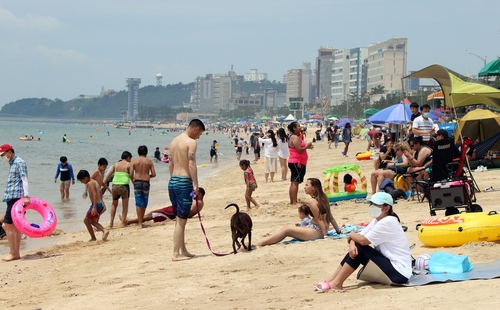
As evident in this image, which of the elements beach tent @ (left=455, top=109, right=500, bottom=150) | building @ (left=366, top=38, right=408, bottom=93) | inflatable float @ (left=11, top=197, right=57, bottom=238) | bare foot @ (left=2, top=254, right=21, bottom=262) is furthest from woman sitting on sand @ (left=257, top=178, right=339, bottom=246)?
building @ (left=366, top=38, right=408, bottom=93)

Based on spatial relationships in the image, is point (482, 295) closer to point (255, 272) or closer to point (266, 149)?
point (255, 272)

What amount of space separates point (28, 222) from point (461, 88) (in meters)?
6.97

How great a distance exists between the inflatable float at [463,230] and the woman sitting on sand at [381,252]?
147cm

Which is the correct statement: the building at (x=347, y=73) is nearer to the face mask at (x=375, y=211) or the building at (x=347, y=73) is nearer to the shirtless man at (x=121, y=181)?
the shirtless man at (x=121, y=181)

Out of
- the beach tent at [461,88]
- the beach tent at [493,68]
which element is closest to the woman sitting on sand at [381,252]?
the beach tent at [461,88]

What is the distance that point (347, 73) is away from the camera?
162 metres

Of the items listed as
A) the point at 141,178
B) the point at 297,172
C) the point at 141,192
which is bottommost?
the point at 141,192

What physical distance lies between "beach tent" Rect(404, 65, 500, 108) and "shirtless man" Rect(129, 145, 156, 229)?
480 centimetres

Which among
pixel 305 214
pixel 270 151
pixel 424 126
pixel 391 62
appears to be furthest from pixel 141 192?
pixel 391 62

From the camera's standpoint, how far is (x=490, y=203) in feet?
31.3

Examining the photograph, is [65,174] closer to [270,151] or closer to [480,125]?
[270,151]

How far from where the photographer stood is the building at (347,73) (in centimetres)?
15450

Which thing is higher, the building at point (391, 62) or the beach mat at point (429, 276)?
the building at point (391, 62)

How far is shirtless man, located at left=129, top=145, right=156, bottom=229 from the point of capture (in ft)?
36.3
